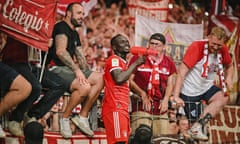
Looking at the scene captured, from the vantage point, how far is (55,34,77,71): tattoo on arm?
10.4 metres

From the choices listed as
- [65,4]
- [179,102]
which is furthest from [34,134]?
[65,4]

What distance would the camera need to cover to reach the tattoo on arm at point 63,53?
34.0 feet

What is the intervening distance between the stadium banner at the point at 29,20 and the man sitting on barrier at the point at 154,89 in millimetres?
1460

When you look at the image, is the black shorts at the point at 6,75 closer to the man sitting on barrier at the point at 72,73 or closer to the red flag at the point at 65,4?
the man sitting on barrier at the point at 72,73

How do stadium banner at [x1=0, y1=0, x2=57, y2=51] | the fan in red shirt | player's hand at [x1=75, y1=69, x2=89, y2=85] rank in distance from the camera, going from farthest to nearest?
player's hand at [x1=75, y1=69, x2=89, y2=85]
the fan in red shirt
stadium banner at [x1=0, y1=0, x2=57, y2=51]

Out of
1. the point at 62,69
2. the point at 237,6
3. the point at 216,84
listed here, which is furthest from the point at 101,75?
the point at 237,6

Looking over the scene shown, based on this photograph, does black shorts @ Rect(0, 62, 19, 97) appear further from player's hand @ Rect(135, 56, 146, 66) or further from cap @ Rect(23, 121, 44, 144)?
player's hand @ Rect(135, 56, 146, 66)

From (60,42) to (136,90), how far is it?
1264mm

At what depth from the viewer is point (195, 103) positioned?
11.6 metres

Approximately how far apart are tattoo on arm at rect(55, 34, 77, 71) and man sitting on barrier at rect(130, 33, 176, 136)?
97 cm

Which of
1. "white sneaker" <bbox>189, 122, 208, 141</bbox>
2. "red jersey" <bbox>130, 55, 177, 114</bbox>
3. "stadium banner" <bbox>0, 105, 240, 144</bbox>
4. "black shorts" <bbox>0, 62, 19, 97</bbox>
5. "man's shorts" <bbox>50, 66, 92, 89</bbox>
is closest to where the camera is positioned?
"black shorts" <bbox>0, 62, 19, 97</bbox>

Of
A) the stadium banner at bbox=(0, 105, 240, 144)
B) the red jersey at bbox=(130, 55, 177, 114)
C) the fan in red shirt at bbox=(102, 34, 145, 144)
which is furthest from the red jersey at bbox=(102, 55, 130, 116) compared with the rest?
the stadium banner at bbox=(0, 105, 240, 144)

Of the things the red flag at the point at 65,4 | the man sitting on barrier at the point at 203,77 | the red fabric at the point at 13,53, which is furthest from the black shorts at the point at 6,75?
the man sitting on barrier at the point at 203,77

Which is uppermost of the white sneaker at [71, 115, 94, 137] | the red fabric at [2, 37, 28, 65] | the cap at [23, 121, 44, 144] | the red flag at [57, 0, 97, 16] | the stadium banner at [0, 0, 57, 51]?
the red flag at [57, 0, 97, 16]
